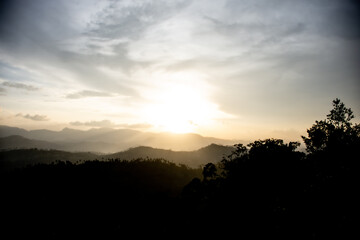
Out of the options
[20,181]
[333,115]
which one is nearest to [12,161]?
[20,181]

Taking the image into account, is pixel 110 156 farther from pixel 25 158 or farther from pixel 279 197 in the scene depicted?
pixel 279 197

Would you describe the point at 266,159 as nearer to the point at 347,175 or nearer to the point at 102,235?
the point at 347,175

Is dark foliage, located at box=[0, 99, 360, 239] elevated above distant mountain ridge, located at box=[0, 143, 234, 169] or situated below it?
above

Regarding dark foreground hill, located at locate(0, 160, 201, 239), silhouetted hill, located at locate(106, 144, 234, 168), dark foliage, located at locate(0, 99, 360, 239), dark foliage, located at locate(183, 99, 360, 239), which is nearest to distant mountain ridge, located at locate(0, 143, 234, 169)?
silhouetted hill, located at locate(106, 144, 234, 168)

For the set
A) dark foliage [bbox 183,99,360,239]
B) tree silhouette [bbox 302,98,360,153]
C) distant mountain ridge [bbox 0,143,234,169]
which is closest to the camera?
dark foliage [bbox 183,99,360,239]

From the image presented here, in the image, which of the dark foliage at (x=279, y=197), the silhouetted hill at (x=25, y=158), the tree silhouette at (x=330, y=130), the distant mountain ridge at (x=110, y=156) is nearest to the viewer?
the dark foliage at (x=279, y=197)

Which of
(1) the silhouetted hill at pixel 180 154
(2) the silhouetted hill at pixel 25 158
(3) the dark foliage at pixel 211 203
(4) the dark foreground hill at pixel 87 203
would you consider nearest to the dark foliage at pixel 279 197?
(3) the dark foliage at pixel 211 203

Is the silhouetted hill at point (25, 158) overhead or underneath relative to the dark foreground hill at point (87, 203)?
underneath

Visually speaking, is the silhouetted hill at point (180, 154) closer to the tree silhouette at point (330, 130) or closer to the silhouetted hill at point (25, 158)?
the silhouetted hill at point (25, 158)

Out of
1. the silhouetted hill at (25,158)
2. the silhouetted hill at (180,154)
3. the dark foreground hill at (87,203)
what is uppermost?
the dark foreground hill at (87,203)

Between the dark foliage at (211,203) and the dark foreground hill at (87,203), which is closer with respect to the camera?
the dark foliage at (211,203)

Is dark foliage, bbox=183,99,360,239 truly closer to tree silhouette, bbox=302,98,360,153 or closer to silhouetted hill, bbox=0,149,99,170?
tree silhouette, bbox=302,98,360,153

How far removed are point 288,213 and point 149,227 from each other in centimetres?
644

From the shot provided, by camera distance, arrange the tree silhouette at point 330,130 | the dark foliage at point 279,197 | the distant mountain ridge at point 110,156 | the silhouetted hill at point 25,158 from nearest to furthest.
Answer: the dark foliage at point 279,197 < the tree silhouette at point 330,130 < the silhouetted hill at point 25,158 < the distant mountain ridge at point 110,156
